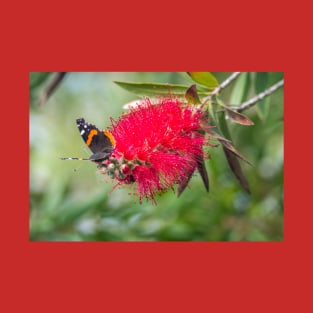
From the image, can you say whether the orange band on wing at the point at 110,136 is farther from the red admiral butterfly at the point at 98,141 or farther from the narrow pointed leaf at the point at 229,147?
the narrow pointed leaf at the point at 229,147

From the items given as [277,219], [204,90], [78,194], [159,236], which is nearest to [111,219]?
[159,236]

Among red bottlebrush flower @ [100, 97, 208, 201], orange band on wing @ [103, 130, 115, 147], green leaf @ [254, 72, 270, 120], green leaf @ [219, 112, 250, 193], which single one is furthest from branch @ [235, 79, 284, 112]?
orange band on wing @ [103, 130, 115, 147]

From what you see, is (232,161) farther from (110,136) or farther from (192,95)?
(110,136)

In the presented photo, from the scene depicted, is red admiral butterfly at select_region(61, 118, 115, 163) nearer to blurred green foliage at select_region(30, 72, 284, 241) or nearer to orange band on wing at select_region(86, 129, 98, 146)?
orange band on wing at select_region(86, 129, 98, 146)

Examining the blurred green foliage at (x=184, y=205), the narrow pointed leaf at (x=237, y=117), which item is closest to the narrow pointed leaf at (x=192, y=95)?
the narrow pointed leaf at (x=237, y=117)

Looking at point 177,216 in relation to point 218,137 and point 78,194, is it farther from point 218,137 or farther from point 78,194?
point 218,137

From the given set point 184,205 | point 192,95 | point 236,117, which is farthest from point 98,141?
point 184,205
